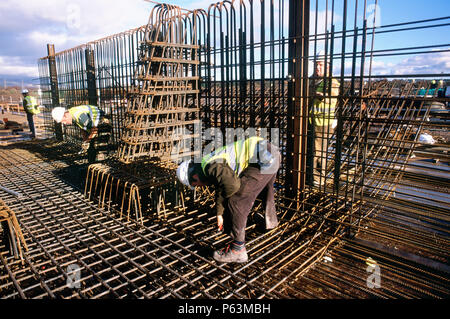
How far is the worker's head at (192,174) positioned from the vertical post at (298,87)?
68.7 inches

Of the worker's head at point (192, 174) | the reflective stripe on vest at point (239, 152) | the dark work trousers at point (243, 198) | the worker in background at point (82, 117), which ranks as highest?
the worker in background at point (82, 117)

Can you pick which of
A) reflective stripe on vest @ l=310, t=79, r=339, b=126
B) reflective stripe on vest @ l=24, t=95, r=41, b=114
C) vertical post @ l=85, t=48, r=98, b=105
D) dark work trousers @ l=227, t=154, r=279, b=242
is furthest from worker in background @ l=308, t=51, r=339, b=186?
reflective stripe on vest @ l=24, t=95, r=41, b=114

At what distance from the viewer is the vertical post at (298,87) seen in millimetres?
4223

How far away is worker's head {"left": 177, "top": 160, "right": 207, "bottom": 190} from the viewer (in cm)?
331

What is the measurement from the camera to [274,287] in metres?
2.90

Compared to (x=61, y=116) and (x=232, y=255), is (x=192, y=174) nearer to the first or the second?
(x=232, y=255)

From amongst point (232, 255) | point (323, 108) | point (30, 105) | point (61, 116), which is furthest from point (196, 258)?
point (30, 105)

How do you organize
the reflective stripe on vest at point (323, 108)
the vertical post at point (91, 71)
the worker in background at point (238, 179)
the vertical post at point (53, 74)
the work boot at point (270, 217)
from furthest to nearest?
the vertical post at point (53, 74), the vertical post at point (91, 71), the reflective stripe on vest at point (323, 108), the work boot at point (270, 217), the worker in background at point (238, 179)

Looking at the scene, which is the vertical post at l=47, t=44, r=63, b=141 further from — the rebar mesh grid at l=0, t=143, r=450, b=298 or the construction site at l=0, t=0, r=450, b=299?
the rebar mesh grid at l=0, t=143, r=450, b=298

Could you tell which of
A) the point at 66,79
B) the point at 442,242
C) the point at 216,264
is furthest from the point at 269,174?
the point at 66,79

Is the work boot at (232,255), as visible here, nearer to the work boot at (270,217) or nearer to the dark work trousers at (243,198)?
the dark work trousers at (243,198)

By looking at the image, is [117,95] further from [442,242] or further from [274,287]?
[442,242]

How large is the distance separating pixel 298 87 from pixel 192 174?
2.05m

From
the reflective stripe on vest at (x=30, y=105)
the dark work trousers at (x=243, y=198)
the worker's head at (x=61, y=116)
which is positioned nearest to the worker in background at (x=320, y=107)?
the dark work trousers at (x=243, y=198)
